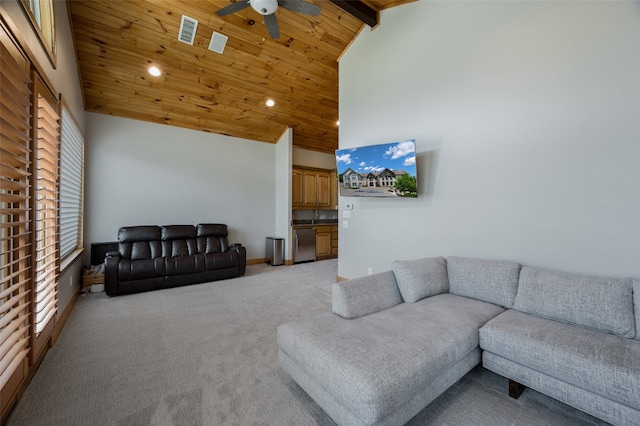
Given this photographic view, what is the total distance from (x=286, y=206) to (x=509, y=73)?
14.8 ft

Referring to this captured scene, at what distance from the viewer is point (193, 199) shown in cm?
534

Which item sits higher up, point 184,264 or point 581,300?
point 581,300

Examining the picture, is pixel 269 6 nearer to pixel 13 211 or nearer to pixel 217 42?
pixel 217 42

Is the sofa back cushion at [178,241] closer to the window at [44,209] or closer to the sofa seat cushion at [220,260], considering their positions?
the sofa seat cushion at [220,260]

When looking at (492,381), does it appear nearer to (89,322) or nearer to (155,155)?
(89,322)

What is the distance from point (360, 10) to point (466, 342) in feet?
13.6

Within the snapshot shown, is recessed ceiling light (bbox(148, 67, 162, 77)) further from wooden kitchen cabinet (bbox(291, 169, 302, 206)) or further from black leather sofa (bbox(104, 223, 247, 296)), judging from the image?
wooden kitchen cabinet (bbox(291, 169, 302, 206))

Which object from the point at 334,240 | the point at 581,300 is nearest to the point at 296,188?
the point at 334,240

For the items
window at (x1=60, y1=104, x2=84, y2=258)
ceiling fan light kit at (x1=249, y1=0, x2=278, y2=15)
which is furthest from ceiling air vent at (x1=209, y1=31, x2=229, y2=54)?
window at (x1=60, y1=104, x2=84, y2=258)

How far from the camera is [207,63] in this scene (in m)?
4.03

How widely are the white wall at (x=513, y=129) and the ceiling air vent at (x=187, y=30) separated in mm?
2492

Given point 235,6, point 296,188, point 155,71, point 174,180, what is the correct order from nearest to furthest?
1. point 235,6
2. point 155,71
3. point 174,180
4. point 296,188

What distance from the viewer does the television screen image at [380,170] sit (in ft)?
10.4

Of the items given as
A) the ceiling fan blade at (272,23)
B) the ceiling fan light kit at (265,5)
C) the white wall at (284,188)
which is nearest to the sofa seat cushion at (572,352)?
the ceiling fan light kit at (265,5)
